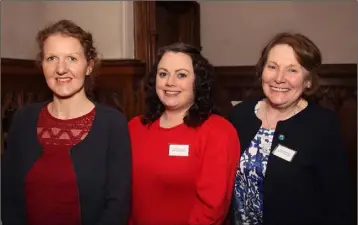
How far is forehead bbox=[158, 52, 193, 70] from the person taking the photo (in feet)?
6.04

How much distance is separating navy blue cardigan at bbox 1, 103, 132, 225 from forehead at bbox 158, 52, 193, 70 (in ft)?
1.10

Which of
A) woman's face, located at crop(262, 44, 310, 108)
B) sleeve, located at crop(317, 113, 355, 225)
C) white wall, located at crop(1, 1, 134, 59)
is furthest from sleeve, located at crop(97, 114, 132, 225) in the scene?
white wall, located at crop(1, 1, 134, 59)

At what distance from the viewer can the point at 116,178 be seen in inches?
63.8

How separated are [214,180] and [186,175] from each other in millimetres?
117

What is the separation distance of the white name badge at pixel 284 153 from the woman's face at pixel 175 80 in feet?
1.45

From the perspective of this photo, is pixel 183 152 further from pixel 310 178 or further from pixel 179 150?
pixel 310 178

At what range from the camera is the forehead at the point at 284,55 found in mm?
1836

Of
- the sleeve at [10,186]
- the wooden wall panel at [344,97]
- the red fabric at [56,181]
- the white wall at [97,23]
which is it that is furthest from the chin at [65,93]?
the wooden wall panel at [344,97]

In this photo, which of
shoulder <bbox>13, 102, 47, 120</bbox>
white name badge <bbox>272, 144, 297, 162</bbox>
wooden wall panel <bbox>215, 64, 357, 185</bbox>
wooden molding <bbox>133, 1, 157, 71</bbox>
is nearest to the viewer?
shoulder <bbox>13, 102, 47, 120</bbox>

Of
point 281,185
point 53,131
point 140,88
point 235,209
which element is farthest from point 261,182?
point 140,88

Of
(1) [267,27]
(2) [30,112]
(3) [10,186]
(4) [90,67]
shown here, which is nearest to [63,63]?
(4) [90,67]

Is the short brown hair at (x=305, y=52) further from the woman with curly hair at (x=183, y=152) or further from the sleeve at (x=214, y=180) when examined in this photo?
the sleeve at (x=214, y=180)

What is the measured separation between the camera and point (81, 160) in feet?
5.20

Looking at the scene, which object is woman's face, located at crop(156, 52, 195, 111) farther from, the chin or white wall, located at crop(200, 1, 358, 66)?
white wall, located at crop(200, 1, 358, 66)
